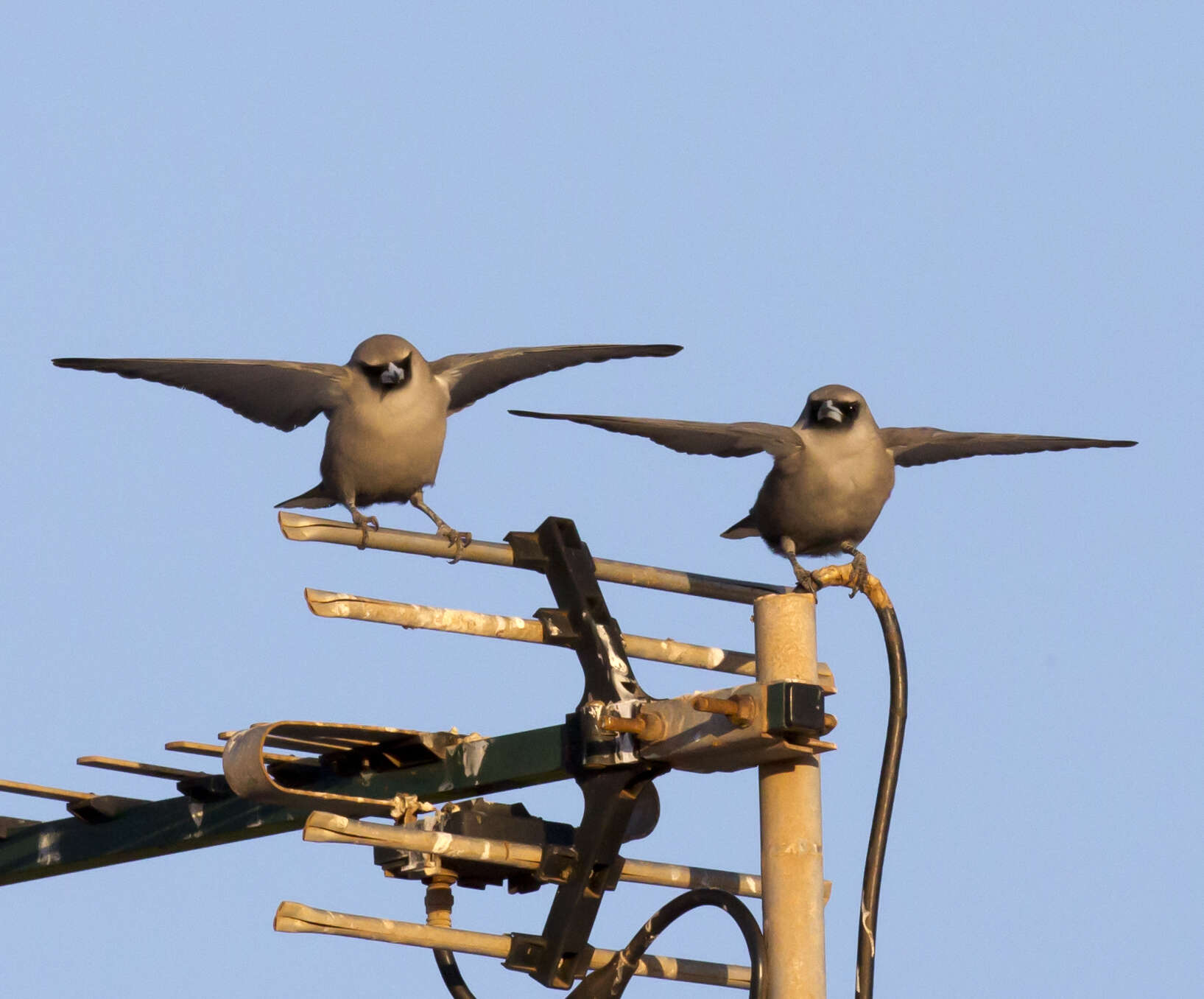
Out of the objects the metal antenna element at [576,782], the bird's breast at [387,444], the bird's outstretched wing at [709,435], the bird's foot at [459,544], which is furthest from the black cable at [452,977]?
the bird's breast at [387,444]

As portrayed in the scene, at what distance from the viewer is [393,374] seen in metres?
10.0

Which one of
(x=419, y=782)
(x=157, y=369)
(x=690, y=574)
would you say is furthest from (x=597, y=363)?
(x=419, y=782)

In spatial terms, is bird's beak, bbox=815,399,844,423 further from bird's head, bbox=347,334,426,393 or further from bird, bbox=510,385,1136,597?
bird's head, bbox=347,334,426,393

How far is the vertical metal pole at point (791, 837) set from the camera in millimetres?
5691

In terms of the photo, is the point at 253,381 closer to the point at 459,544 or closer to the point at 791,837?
the point at 459,544

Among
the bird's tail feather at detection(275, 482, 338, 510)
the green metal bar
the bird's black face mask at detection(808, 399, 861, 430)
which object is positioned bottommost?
the green metal bar

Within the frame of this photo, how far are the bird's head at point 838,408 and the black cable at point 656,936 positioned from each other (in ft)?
14.4

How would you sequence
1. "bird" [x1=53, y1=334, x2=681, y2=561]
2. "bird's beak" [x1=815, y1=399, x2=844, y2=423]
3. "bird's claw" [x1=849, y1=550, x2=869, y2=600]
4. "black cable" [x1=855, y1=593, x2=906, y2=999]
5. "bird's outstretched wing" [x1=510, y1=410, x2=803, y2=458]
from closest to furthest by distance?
"black cable" [x1=855, y1=593, x2=906, y2=999] → "bird's claw" [x1=849, y1=550, x2=869, y2=600] → "bird's outstretched wing" [x1=510, y1=410, x2=803, y2=458] → "bird" [x1=53, y1=334, x2=681, y2=561] → "bird's beak" [x1=815, y1=399, x2=844, y2=423]

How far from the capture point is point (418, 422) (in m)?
10.1

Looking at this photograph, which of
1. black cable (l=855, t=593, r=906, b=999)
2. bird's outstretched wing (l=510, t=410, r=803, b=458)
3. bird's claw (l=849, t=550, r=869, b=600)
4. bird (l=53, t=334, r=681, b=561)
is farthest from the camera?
A: bird (l=53, t=334, r=681, b=561)

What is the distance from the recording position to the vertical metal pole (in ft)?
18.7

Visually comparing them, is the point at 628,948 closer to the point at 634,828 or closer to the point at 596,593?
the point at 634,828

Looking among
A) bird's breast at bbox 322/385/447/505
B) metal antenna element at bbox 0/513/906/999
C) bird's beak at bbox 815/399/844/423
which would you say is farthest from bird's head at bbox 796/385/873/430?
metal antenna element at bbox 0/513/906/999

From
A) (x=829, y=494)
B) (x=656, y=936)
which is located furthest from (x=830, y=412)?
(x=656, y=936)
